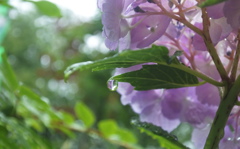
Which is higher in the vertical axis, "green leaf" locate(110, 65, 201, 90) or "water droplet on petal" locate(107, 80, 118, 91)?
"green leaf" locate(110, 65, 201, 90)

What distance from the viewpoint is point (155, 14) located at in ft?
0.80

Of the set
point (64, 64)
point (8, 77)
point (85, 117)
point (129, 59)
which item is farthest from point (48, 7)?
point (64, 64)

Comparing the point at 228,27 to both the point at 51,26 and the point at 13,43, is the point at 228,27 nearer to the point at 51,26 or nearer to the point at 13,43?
the point at 13,43

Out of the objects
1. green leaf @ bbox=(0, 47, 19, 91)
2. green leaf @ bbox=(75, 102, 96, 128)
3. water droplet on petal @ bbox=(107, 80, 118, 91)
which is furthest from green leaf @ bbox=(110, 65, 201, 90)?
green leaf @ bbox=(75, 102, 96, 128)

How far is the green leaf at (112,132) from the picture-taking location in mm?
677

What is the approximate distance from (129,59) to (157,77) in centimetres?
3

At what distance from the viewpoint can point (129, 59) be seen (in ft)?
0.74

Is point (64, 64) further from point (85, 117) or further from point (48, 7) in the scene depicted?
point (48, 7)

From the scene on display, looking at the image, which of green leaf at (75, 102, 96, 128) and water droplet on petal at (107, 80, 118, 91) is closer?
water droplet on petal at (107, 80, 118, 91)

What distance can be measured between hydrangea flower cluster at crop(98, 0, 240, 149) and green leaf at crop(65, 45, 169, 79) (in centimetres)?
2

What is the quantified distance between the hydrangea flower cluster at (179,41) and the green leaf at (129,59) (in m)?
0.02

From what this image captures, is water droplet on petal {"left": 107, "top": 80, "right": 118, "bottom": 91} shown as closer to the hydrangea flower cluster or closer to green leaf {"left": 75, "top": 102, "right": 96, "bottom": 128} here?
the hydrangea flower cluster

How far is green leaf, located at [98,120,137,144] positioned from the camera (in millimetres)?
677

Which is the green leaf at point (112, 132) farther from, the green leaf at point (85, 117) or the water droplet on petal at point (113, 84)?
the water droplet on petal at point (113, 84)
